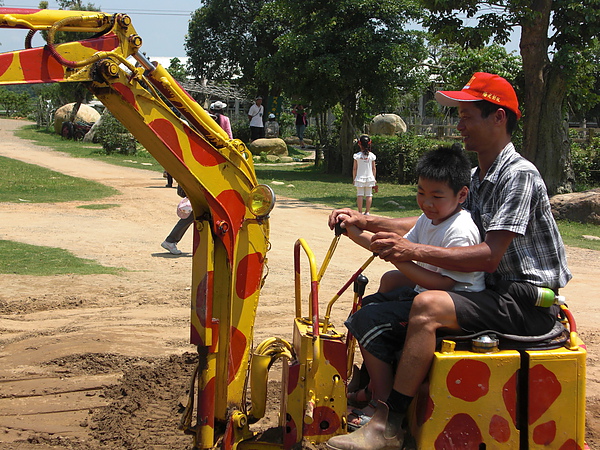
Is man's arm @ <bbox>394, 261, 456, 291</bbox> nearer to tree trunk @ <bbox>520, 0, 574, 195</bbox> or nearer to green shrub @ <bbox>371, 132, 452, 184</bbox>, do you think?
tree trunk @ <bbox>520, 0, 574, 195</bbox>

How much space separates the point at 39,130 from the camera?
3703 centimetres

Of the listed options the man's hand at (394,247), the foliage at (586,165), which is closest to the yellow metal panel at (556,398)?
the man's hand at (394,247)

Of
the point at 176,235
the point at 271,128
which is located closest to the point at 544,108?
the point at 176,235

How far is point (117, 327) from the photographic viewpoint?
5820 mm

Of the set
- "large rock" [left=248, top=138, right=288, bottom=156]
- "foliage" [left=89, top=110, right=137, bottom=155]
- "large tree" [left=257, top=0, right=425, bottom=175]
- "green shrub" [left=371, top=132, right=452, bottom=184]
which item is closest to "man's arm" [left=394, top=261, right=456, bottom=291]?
"large tree" [left=257, top=0, right=425, bottom=175]

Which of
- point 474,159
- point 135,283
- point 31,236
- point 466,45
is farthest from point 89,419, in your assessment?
point 474,159

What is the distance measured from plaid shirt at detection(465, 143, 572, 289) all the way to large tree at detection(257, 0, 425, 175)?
1527 centimetres

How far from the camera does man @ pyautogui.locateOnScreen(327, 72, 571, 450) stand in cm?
316

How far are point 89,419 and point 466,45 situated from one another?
12902mm

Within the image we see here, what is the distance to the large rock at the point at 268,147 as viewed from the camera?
85.4ft

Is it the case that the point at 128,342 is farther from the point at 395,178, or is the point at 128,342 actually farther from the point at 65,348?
the point at 395,178

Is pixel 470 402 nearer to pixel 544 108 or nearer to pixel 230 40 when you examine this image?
pixel 544 108

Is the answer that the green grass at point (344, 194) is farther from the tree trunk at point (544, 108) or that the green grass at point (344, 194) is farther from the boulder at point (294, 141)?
the boulder at point (294, 141)

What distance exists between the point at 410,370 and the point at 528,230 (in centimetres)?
91
